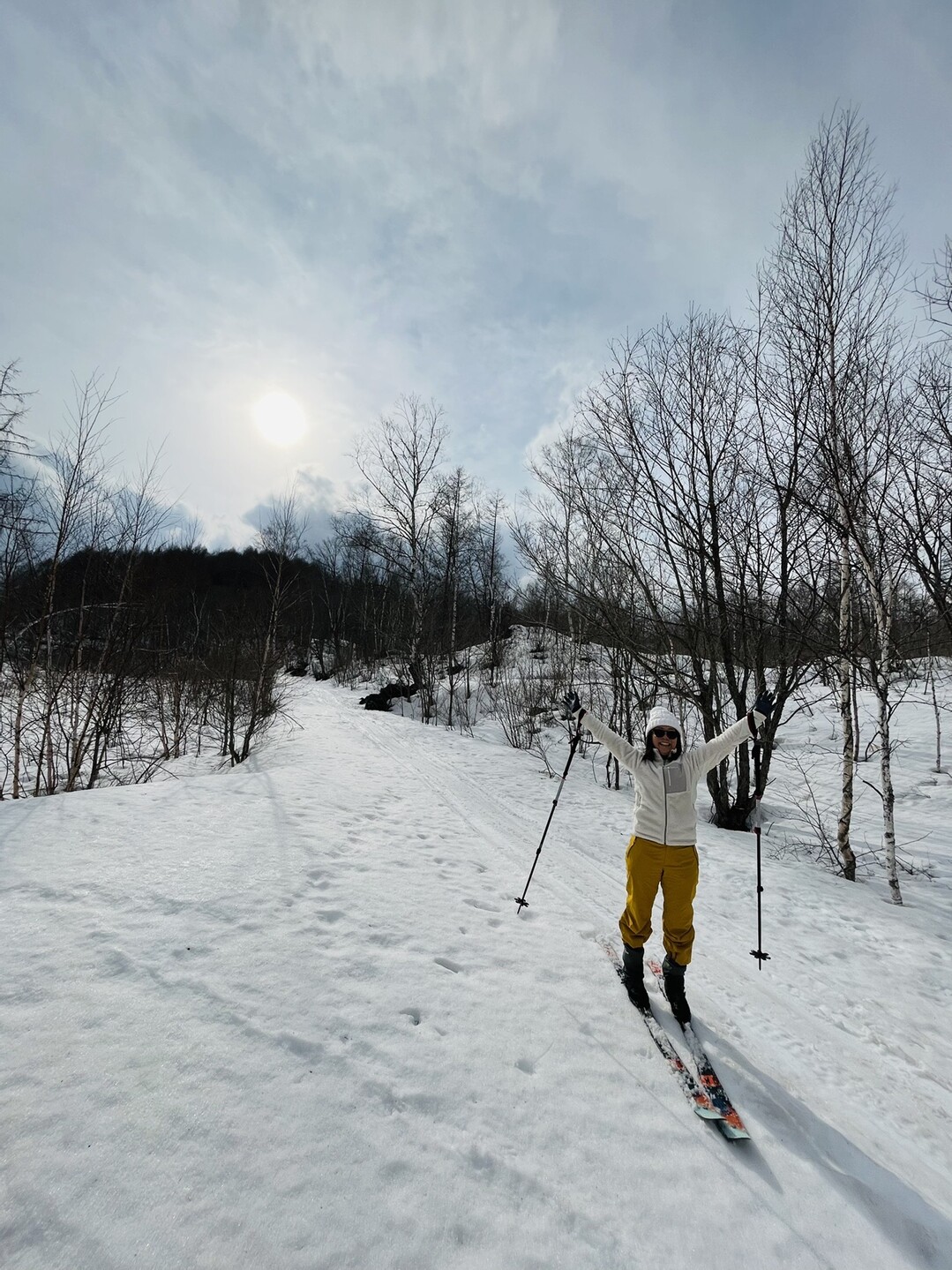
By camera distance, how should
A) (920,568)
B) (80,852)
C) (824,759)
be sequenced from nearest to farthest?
(80,852) < (920,568) < (824,759)

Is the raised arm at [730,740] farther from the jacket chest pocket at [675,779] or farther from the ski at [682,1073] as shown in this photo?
the ski at [682,1073]

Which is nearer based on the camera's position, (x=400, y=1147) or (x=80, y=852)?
(x=400, y=1147)

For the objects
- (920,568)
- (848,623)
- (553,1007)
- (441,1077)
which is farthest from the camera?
(848,623)

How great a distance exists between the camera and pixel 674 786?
345 cm

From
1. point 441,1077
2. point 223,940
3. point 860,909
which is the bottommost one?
point 860,909

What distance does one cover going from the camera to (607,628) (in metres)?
9.24

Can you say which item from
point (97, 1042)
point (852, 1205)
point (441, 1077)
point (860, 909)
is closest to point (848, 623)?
point (860, 909)

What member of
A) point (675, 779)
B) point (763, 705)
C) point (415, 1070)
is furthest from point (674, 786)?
point (415, 1070)

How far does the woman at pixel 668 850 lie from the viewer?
339 cm

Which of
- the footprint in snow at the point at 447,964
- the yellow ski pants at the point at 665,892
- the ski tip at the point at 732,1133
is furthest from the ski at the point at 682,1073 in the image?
the footprint in snow at the point at 447,964

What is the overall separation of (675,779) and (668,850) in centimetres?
50

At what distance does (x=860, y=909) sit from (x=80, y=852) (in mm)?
8173

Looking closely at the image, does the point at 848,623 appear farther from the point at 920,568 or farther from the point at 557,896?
the point at 557,896

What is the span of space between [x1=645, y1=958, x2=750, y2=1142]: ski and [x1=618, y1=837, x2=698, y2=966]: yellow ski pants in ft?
1.38
